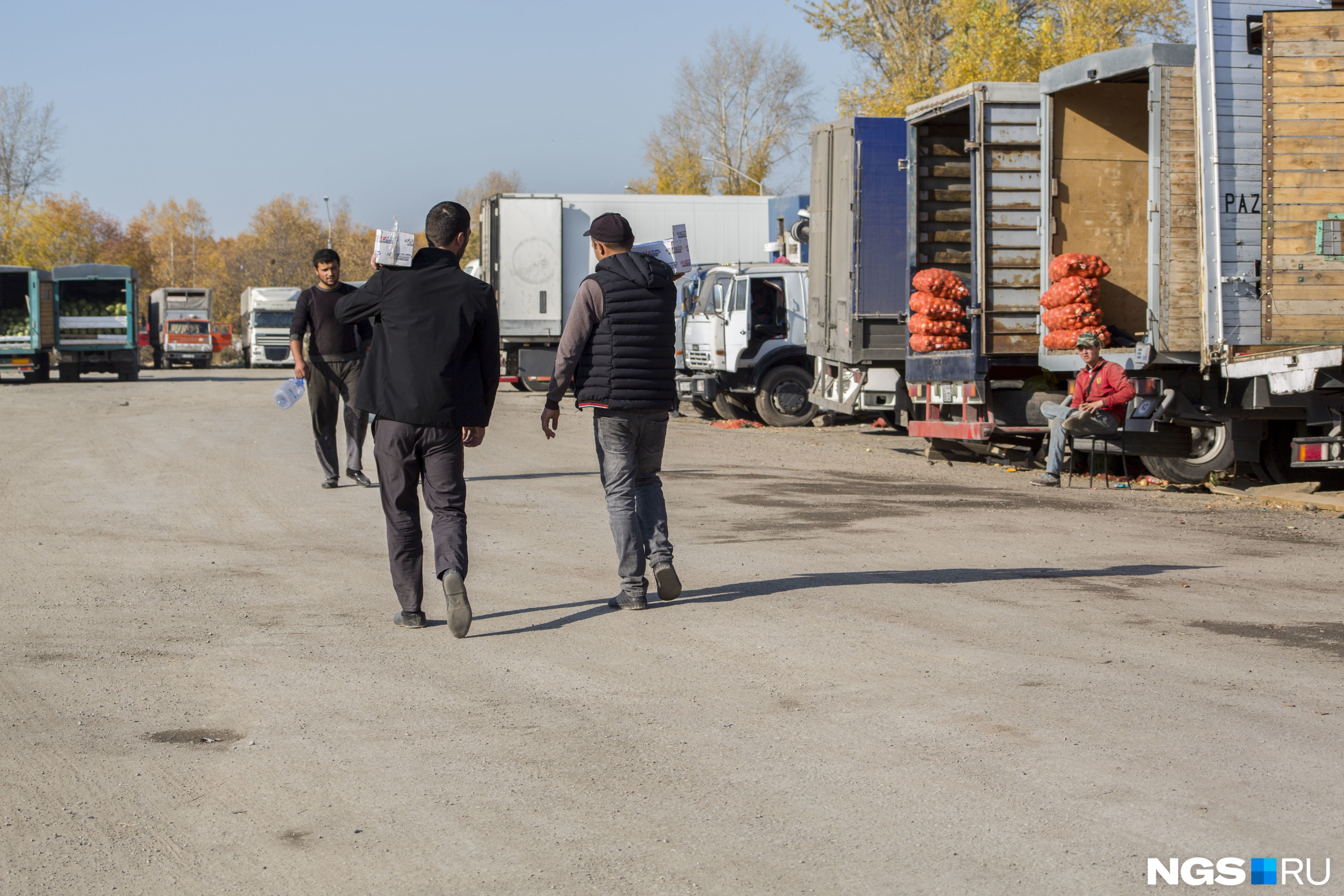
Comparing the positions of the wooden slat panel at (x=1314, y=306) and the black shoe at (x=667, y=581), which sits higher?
the wooden slat panel at (x=1314, y=306)

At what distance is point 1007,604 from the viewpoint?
273 inches

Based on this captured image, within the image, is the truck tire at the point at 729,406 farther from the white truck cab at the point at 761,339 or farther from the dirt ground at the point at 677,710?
the dirt ground at the point at 677,710

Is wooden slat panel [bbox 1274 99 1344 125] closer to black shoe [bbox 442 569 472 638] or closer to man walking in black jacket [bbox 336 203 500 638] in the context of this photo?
man walking in black jacket [bbox 336 203 500 638]

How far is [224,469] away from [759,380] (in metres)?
9.12

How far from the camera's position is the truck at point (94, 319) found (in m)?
37.7

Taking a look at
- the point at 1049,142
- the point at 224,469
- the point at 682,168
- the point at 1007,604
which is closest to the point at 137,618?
the point at 1007,604

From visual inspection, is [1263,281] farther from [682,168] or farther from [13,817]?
[682,168]

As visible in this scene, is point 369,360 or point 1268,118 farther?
point 1268,118

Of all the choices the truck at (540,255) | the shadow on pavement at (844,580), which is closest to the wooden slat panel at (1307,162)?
the shadow on pavement at (844,580)

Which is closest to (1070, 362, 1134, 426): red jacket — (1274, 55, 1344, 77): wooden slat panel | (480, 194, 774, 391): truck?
(1274, 55, 1344, 77): wooden slat panel

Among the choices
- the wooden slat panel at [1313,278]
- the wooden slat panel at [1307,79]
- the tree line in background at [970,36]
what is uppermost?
the tree line in background at [970,36]

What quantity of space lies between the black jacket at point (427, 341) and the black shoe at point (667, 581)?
3.91ft

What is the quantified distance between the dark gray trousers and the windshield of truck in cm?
4593

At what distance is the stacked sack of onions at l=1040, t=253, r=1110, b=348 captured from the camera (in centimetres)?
1302
